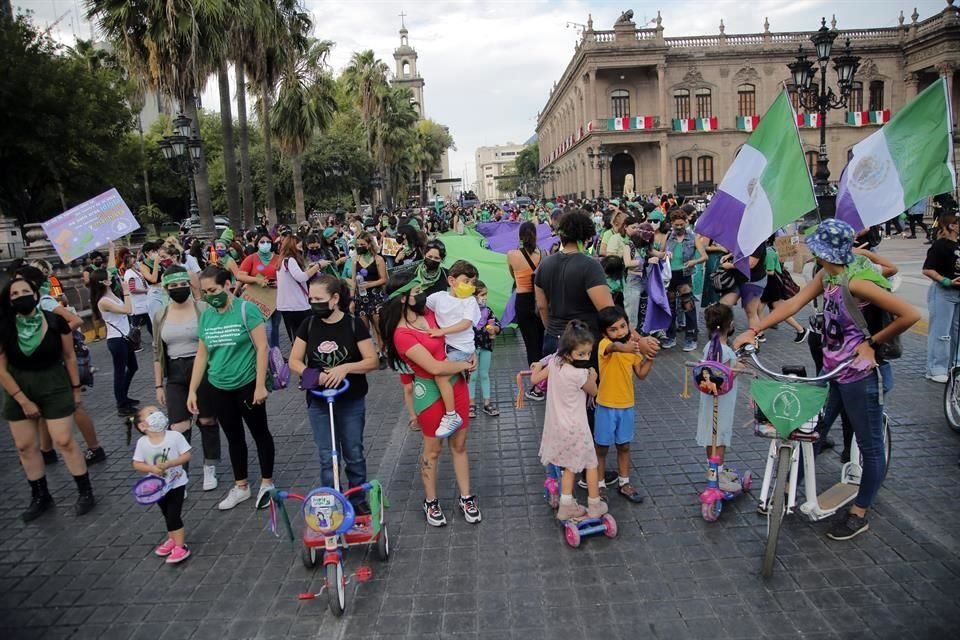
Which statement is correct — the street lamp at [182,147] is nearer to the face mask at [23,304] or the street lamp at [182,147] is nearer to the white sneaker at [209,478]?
the face mask at [23,304]

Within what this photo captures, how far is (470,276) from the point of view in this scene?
5383 millimetres

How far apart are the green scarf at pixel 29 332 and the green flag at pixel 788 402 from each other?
16.4 feet

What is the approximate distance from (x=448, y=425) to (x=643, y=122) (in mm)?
49950

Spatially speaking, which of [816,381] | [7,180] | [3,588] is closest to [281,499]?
[3,588]

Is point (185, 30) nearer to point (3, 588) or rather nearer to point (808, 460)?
point (3, 588)

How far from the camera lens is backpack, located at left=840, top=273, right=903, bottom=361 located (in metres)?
3.87

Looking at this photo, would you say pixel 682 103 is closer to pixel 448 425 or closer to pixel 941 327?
pixel 941 327

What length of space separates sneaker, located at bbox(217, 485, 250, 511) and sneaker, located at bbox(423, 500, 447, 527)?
1.52 m

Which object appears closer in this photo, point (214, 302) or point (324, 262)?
point (214, 302)

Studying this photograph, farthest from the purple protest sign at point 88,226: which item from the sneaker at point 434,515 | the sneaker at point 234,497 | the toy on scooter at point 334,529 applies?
the sneaker at point 434,515

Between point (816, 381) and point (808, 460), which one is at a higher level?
point (816, 381)

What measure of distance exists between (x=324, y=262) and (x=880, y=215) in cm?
679

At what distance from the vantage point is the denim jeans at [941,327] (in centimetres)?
655

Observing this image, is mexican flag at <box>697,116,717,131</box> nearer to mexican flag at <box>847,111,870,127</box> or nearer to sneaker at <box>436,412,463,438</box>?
mexican flag at <box>847,111,870,127</box>
